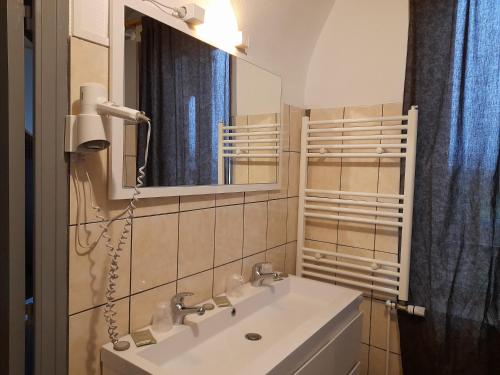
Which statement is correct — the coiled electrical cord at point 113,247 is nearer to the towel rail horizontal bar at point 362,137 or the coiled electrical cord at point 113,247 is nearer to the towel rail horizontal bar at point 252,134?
the towel rail horizontal bar at point 252,134

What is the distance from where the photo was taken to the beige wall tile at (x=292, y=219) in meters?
1.98

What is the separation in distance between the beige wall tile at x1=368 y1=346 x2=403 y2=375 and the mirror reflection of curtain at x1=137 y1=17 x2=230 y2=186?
1.29 m

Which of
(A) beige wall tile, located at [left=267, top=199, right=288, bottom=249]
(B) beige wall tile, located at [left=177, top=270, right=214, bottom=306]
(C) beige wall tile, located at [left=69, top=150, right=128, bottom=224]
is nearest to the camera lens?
(C) beige wall tile, located at [left=69, top=150, right=128, bottom=224]

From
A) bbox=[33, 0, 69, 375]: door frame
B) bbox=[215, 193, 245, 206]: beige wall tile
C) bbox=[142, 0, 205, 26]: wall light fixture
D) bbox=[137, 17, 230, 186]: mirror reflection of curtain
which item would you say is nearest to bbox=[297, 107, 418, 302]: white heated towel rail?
bbox=[215, 193, 245, 206]: beige wall tile

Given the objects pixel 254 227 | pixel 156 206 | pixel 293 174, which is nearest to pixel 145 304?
pixel 156 206

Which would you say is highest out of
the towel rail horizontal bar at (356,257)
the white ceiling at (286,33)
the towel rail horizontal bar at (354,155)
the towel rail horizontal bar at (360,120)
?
the white ceiling at (286,33)

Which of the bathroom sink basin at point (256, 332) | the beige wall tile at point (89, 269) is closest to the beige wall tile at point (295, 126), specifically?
the bathroom sink basin at point (256, 332)

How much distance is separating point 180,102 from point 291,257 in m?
1.13

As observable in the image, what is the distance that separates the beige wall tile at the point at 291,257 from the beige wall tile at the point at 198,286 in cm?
65

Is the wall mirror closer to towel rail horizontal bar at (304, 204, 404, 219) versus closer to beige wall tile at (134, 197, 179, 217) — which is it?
beige wall tile at (134, 197, 179, 217)

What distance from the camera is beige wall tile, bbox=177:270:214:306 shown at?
1.34 metres

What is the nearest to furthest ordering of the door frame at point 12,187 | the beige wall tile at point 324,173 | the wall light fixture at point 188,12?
the door frame at point 12,187, the wall light fixture at point 188,12, the beige wall tile at point 324,173

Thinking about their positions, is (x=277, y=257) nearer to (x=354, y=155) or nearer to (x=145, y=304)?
(x=354, y=155)

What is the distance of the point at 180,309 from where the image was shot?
4.10 ft
